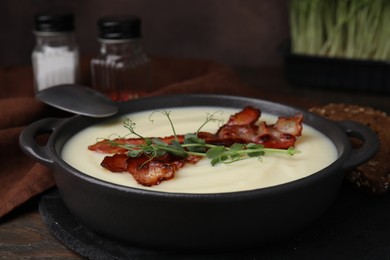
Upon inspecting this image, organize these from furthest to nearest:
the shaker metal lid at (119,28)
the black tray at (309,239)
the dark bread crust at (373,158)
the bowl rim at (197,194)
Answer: the shaker metal lid at (119,28)
the dark bread crust at (373,158)
the black tray at (309,239)
the bowl rim at (197,194)

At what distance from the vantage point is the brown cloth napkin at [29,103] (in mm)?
1464

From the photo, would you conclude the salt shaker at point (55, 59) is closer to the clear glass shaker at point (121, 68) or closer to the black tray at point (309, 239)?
the clear glass shaker at point (121, 68)

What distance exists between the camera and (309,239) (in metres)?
1.26

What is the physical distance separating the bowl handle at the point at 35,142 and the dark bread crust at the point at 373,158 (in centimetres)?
65

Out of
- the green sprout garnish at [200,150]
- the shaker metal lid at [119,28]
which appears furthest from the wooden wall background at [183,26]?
the green sprout garnish at [200,150]

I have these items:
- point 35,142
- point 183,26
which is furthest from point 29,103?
point 183,26

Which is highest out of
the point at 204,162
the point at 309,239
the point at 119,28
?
the point at 119,28

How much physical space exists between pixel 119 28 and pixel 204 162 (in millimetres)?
666

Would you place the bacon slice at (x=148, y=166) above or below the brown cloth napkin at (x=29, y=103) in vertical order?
above

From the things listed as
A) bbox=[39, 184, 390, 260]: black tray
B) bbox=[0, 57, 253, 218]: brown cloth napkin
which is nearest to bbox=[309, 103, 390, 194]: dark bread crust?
bbox=[39, 184, 390, 260]: black tray

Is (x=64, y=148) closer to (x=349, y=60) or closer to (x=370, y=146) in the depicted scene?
(x=370, y=146)

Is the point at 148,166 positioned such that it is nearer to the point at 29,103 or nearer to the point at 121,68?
the point at 29,103

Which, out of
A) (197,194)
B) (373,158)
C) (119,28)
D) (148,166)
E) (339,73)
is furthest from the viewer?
(339,73)

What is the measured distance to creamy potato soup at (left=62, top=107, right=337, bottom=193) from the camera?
1.24 m
